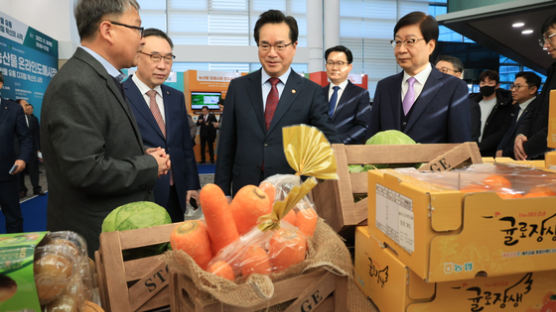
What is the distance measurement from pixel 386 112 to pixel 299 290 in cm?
150

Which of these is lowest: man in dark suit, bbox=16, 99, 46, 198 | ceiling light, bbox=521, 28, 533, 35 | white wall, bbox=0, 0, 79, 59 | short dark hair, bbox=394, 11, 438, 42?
man in dark suit, bbox=16, 99, 46, 198

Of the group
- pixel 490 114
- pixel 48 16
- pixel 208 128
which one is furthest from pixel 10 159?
pixel 48 16

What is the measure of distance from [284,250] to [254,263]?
0.06 meters

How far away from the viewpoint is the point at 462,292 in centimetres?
81

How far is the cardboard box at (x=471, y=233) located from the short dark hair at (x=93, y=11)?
1285 mm

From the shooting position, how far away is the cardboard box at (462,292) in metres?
0.80

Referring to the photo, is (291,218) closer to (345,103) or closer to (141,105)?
(141,105)

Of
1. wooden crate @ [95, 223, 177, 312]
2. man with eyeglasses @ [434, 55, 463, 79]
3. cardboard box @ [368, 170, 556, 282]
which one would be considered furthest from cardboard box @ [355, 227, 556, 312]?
man with eyeglasses @ [434, 55, 463, 79]

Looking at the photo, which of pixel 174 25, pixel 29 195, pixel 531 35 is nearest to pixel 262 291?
pixel 29 195

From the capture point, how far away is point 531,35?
25.5 feet

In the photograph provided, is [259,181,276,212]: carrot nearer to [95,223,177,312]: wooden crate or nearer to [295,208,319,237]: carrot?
[295,208,319,237]: carrot

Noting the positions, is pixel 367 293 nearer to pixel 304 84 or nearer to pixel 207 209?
pixel 207 209

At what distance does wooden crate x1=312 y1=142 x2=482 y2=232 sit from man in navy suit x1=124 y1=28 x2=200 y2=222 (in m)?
1.28

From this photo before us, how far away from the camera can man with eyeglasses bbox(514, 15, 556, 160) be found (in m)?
2.13
